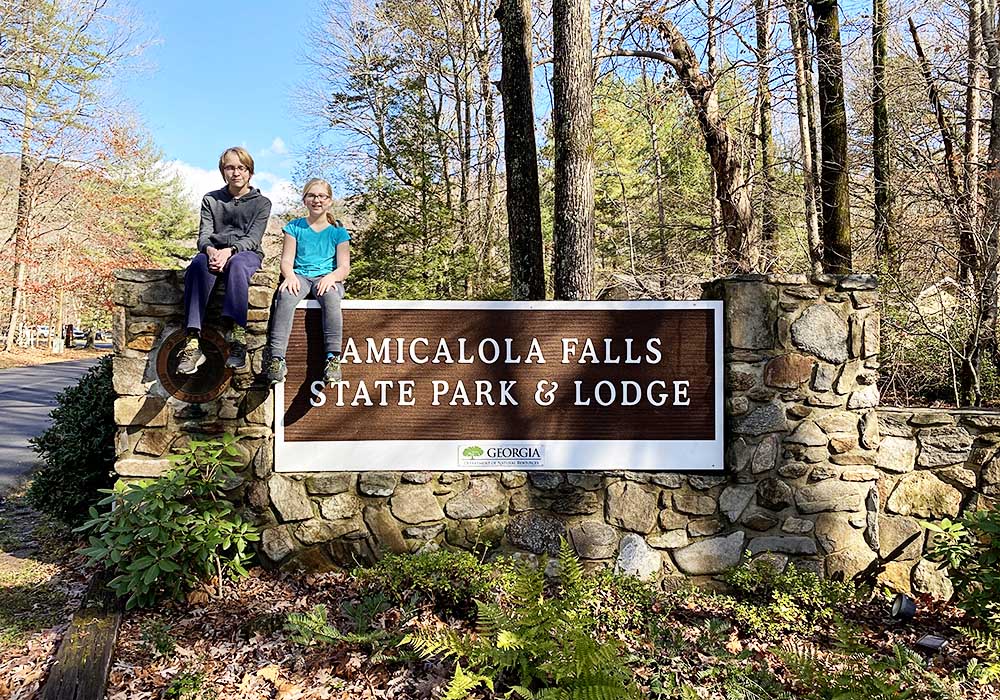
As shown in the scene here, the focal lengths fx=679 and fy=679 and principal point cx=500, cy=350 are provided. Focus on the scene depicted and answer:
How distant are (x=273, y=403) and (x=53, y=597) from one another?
5.62 feet

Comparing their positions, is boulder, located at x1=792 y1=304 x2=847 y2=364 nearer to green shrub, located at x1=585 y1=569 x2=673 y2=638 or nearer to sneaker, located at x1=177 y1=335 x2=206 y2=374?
green shrub, located at x1=585 y1=569 x2=673 y2=638

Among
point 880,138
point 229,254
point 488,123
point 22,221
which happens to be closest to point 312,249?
point 229,254

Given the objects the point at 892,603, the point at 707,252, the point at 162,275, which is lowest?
the point at 892,603

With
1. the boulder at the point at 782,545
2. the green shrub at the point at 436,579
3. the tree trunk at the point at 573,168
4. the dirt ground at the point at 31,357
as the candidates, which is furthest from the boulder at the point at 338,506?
the dirt ground at the point at 31,357

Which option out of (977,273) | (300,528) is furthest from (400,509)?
(977,273)

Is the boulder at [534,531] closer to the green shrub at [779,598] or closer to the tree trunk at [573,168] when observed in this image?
the green shrub at [779,598]

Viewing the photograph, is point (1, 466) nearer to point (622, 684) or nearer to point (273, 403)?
point (273, 403)

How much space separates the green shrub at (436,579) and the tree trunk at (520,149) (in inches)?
130

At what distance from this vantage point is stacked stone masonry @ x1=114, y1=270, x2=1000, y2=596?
419cm

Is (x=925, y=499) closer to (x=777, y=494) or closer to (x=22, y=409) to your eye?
(x=777, y=494)

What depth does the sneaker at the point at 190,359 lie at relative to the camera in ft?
13.5

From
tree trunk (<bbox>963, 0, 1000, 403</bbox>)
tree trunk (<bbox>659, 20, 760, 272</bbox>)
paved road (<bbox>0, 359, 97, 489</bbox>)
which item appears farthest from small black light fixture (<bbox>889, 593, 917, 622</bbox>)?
paved road (<bbox>0, 359, 97, 489</bbox>)

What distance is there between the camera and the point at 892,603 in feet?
13.2

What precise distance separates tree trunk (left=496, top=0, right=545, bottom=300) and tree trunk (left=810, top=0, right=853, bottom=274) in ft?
10.7
